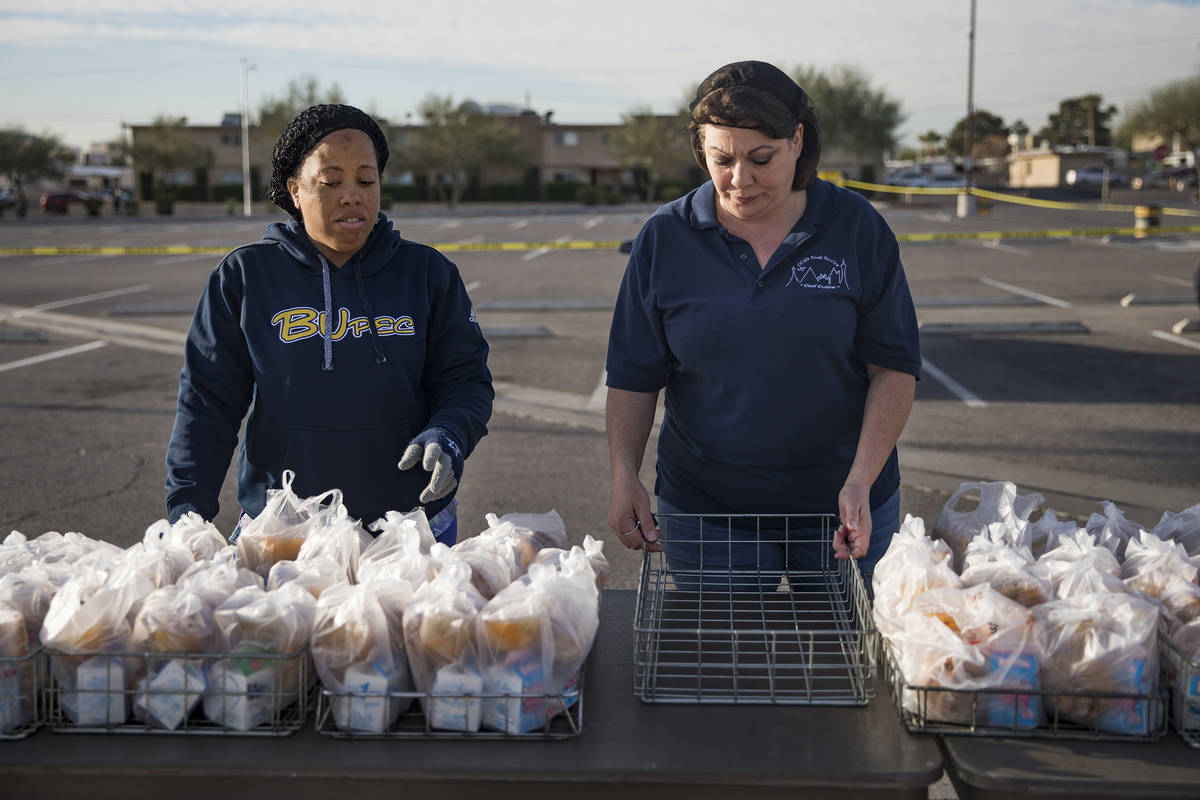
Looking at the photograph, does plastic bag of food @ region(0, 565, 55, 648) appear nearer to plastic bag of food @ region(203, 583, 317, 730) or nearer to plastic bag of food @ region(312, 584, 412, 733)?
plastic bag of food @ region(203, 583, 317, 730)

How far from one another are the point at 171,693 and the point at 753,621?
1195 millimetres

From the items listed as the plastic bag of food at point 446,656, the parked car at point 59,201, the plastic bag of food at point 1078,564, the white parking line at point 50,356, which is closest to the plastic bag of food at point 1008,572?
the plastic bag of food at point 1078,564

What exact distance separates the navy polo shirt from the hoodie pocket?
636 mm

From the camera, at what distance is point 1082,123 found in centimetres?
12088

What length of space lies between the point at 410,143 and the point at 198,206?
14.3 m

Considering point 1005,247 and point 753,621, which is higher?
point 1005,247

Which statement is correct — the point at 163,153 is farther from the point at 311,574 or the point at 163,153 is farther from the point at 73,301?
the point at 311,574

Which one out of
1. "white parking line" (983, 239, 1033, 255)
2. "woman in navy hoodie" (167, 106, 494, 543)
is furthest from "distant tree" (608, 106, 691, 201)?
"woman in navy hoodie" (167, 106, 494, 543)

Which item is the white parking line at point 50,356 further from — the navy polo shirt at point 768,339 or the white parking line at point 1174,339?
the white parking line at point 1174,339

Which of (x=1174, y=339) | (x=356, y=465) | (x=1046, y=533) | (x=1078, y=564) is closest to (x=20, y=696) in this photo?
(x=356, y=465)

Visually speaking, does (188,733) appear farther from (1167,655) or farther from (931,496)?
(931,496)

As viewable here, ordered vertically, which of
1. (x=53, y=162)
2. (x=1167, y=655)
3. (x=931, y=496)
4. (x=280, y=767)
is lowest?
(x=931, y=496)

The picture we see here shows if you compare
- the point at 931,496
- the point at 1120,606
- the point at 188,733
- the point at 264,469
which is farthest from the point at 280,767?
the point at 931,496

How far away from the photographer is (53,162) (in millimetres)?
67688
